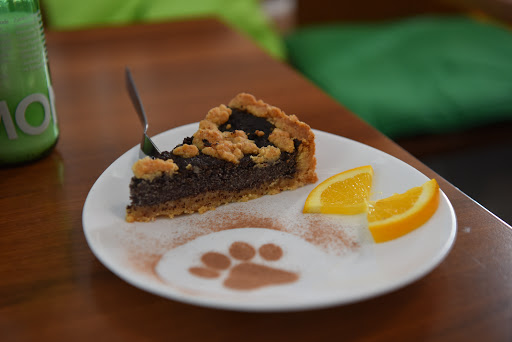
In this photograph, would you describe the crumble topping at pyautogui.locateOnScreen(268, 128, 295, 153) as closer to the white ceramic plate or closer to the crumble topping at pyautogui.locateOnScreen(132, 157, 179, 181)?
the white ceramic plate

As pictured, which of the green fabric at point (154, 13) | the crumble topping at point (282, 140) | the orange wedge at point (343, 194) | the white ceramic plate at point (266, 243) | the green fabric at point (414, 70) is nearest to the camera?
the white ceramic plate at point (266, 243)

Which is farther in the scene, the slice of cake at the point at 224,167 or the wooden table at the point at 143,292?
the slice of cake at the point at 224,167

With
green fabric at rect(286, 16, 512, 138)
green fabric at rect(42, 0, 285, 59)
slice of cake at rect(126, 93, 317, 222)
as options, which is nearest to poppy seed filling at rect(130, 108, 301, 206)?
slice of cake at rect(126, 93, 317, 222)

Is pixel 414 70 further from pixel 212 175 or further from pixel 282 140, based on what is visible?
pixel 212 175

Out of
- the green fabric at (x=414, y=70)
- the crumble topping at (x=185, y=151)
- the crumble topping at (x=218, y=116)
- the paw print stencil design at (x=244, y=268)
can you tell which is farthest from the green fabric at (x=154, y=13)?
the paw print stencil design at (x=244, y=268)

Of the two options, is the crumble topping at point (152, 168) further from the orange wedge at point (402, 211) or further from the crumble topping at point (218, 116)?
the orange wedge at point (402, 211)

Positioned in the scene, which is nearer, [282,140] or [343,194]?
[343,194]

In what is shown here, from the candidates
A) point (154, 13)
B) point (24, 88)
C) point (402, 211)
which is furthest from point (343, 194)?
point (154, 13)
